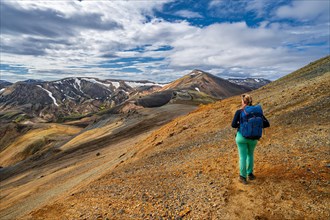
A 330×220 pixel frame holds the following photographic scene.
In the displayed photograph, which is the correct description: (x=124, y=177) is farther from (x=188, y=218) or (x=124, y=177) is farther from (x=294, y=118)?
(x=294, y=118)

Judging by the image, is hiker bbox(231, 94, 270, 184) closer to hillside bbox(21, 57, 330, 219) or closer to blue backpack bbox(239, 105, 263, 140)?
blue backpack bbox(239, 105, 263, 140)

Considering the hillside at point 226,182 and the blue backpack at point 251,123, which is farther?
the blue backpack at point 251,123

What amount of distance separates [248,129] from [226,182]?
2217mm

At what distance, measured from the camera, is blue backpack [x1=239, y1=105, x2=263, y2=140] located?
25.4ft

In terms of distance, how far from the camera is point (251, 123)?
7.73 metres

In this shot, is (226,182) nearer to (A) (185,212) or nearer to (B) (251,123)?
(A) (185,212)

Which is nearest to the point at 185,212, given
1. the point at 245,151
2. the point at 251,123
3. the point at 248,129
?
the point at 245,151

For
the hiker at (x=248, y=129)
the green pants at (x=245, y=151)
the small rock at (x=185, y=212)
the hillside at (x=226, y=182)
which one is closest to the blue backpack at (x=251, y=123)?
the hiker at (x=248, y=129)

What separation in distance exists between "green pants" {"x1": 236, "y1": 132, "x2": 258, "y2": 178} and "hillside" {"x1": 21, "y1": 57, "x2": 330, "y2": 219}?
520mm

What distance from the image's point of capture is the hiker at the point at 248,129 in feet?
25.4

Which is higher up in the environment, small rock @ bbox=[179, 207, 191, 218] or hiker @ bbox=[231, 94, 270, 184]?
hiker @ bbox=[231, 94, 270, 184]

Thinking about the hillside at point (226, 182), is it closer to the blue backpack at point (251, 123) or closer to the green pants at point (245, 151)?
the green pants at point (245, 151)

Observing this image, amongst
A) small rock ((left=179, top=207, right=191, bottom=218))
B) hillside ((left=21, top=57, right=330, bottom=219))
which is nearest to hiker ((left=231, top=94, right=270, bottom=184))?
hillside ((left=21, top=57, right=330, bottom=219))

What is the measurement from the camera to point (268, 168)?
9211 mm
